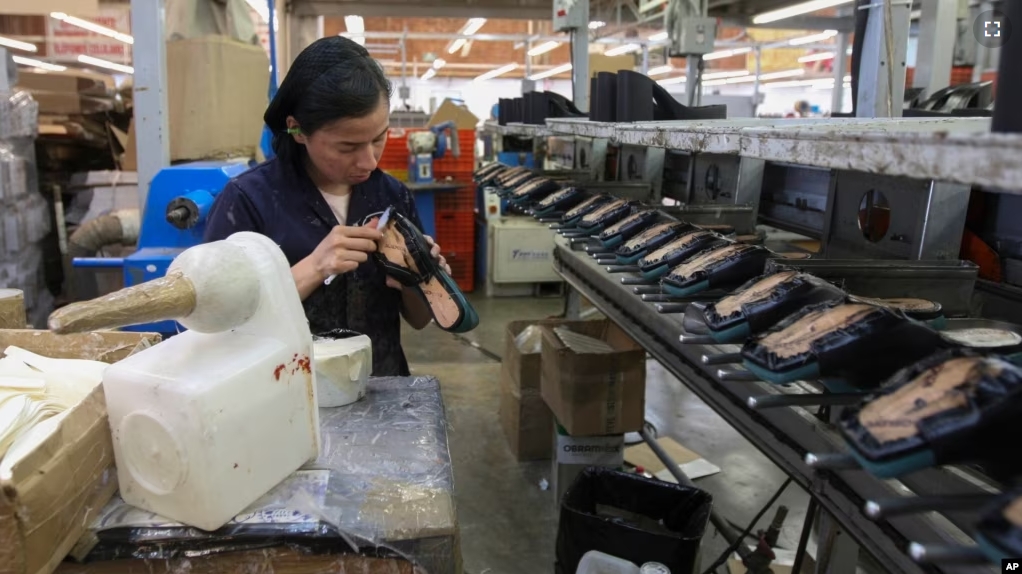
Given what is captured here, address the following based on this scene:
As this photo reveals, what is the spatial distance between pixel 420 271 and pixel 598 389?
1.38 metres

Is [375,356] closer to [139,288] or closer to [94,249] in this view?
[139,288]

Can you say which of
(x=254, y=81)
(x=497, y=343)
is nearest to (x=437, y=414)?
(x=254, y=81)

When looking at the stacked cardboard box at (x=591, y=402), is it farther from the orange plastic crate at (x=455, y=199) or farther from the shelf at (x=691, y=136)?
the orange plastic crate at (x=455, y=199)

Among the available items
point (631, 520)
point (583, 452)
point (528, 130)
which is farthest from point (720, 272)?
point (528, 130)

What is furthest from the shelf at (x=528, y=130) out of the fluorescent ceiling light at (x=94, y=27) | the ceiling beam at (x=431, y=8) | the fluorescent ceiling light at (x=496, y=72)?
the fluorescent ceiling light at (x=496, y=72)

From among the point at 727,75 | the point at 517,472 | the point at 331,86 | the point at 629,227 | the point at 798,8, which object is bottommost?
the point at 517,472

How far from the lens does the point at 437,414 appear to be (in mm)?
1217

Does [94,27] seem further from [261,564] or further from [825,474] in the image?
[825,474]

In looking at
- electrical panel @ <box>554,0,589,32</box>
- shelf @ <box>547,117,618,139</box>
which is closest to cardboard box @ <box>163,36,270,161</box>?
shelf @ <box>547,117,618,139</box>

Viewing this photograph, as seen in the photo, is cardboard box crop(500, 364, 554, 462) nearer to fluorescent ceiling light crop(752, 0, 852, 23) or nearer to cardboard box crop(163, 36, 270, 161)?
Result: cardboard box crop(163, 36, 270, 161)

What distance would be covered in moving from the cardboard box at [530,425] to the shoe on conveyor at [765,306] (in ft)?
6.70

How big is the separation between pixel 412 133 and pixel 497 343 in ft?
6.11

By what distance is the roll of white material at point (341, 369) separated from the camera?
46.7 inches

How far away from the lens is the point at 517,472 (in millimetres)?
3076
